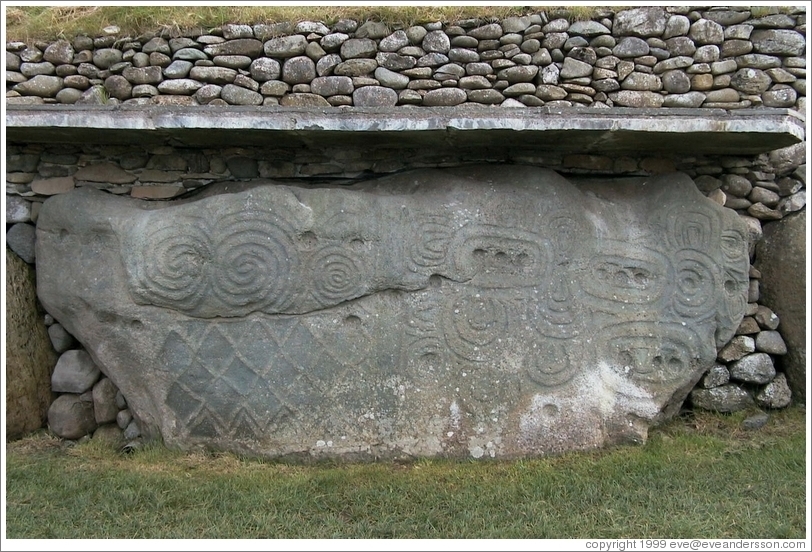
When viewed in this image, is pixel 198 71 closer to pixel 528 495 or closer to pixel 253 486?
pixel 253 486

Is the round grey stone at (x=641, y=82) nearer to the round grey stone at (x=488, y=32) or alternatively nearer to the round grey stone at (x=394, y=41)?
the round grey stone at (x=488, y=32)

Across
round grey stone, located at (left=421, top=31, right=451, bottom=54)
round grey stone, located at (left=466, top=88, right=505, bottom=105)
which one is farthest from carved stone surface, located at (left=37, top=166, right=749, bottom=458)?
round grey stone, located at (left=421, top=31, right=451, bottom=54)

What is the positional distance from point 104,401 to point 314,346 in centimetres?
160

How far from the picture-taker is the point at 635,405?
4.35 metres

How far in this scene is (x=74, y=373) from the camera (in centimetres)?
468

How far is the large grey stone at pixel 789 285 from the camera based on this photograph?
4.79 m

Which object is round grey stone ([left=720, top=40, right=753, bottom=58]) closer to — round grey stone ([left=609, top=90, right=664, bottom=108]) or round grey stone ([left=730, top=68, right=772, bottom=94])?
round grey stone ([left=730, top=68, right=772, bottom=94])

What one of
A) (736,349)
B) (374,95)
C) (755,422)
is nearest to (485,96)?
(374,95)

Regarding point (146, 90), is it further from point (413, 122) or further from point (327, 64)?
point (413, 122)

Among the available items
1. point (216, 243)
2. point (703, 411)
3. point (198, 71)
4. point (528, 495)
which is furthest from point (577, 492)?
point (198, 71)

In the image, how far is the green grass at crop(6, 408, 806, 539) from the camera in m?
3.50

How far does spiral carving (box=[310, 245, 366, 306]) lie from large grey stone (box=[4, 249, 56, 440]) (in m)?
2.03

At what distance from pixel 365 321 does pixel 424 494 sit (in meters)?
1.11

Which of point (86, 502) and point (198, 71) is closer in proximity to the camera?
point (86, 502)
